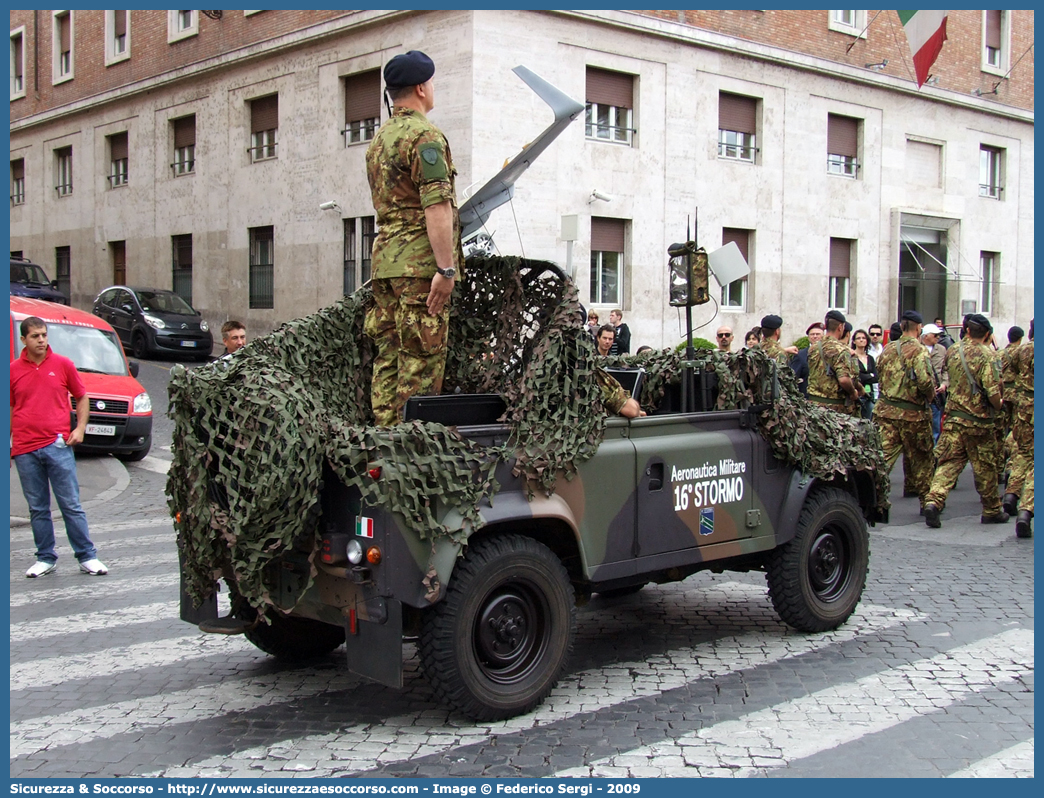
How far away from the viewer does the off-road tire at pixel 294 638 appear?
569 cm

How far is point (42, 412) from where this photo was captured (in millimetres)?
8141

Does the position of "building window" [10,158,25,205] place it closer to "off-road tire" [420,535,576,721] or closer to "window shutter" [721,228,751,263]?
"window shutter" [721,228,751,263]

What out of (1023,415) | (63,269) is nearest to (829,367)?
(1023,415)

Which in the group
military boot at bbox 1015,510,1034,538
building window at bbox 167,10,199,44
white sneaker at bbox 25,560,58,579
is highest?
building window at bbox 167,10,199,44

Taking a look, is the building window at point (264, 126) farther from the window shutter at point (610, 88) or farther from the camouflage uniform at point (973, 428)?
the camouflage uniform at point (973, 428)

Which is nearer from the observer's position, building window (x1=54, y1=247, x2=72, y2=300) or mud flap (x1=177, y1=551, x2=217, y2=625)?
mud flap (x1=177, y1=551, x2=217, y2=625)

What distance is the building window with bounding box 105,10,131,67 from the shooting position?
103 feet

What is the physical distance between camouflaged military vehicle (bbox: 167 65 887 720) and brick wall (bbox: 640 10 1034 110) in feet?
63.1

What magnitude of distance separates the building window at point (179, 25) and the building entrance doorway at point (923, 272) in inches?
778

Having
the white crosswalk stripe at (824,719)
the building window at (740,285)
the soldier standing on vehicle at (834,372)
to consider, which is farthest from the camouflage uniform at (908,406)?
→ the building window at (740,285)

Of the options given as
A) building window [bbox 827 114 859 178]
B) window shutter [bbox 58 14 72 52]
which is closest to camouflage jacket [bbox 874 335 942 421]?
building window [bbox 827 114 859 178]

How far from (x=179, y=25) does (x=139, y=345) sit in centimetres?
1016

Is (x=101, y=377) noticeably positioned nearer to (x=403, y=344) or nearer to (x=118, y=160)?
(x=403, y=344)

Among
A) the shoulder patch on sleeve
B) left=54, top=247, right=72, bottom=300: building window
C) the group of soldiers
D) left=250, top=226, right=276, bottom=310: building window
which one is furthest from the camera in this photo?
left=54, top=247, right=72, bottom=300: building window
